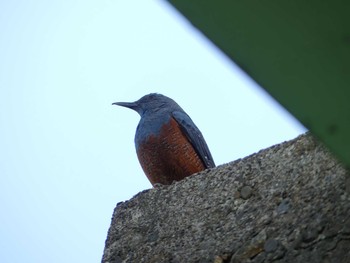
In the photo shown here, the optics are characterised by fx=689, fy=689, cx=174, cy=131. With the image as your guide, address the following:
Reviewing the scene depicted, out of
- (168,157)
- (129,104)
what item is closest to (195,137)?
(168,157)

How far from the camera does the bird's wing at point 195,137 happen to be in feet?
18.4

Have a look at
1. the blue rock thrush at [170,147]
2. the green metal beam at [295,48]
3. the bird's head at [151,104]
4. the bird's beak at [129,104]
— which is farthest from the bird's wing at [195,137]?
the green metal beam at [295,48]

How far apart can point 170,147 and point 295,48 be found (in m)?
4.12

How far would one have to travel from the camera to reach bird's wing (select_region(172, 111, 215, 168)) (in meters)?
5.60

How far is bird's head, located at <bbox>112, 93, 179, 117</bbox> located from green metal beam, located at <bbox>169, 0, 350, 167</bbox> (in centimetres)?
491

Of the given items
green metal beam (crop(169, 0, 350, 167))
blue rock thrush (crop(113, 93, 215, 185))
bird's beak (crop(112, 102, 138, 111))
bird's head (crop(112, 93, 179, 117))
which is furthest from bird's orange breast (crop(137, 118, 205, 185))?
green metal beam (crop(169, 0, 350, 167))

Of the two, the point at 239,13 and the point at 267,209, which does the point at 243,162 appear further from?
the point at 239,13

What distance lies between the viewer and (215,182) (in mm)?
3285

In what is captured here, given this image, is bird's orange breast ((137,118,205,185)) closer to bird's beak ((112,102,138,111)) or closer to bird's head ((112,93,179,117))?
bird's head ((112,93,179,117))

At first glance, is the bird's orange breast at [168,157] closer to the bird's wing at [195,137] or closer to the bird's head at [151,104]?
the bird's wing at [195,137]

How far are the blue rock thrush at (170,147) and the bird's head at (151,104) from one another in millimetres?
174

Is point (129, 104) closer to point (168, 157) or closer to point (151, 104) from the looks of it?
point (151, 104)

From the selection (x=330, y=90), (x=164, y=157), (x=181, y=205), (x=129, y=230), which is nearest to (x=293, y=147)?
A: (x=181, y=205)

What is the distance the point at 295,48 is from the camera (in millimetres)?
1396
